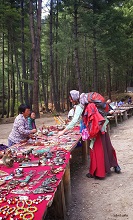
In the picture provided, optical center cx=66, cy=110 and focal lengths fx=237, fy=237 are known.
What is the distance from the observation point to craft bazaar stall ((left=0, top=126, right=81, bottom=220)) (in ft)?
7.04

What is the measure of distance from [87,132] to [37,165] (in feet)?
5.15

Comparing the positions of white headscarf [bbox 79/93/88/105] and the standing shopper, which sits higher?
white headscarf [bbox 79/93/88/105]

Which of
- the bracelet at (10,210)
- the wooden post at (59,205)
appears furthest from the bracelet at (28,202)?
the wooden post at (59,205)

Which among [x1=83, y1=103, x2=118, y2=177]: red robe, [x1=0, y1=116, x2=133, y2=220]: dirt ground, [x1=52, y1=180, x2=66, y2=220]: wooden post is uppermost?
[x1=83, y1=103, x2=118, y2=177]: red robe

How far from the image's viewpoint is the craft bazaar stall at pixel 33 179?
84.5 inches

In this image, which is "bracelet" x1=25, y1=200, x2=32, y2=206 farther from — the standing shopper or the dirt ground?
the standing shopper

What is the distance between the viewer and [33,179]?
286 centimetres

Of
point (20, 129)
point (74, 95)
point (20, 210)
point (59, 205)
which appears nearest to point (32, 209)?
point (20, 210)

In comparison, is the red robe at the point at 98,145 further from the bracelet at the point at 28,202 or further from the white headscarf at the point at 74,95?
the bracelet at the point at 28,202

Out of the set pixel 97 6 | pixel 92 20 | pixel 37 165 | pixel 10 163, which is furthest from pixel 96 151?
pixel 97 6

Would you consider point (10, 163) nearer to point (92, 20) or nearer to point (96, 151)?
point (96, 151)

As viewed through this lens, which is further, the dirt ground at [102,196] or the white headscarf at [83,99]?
the white headscarf at [83,99]

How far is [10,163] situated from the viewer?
3.31 m

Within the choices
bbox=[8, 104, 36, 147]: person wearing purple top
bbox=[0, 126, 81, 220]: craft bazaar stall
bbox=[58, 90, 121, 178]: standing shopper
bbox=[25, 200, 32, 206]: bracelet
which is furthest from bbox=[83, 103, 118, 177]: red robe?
bbox=[25, 200, 32, 206]: bracelet
